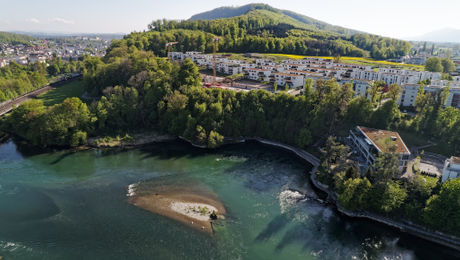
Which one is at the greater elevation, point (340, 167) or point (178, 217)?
point (340, 167)

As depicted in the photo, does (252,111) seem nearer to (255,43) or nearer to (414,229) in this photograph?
(414,229)

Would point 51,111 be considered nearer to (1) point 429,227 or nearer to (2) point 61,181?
(2) point 61,181

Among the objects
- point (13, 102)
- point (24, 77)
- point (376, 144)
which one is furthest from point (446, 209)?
point (24, 77)

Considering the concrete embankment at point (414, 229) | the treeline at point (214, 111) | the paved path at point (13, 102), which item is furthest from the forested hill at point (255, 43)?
the concrete embankment at point (414, 229)

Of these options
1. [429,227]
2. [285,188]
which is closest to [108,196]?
[285,188]

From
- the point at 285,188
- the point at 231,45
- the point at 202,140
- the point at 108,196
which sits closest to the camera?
the point at 108,196

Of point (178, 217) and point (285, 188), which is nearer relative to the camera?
point (178, 217)
